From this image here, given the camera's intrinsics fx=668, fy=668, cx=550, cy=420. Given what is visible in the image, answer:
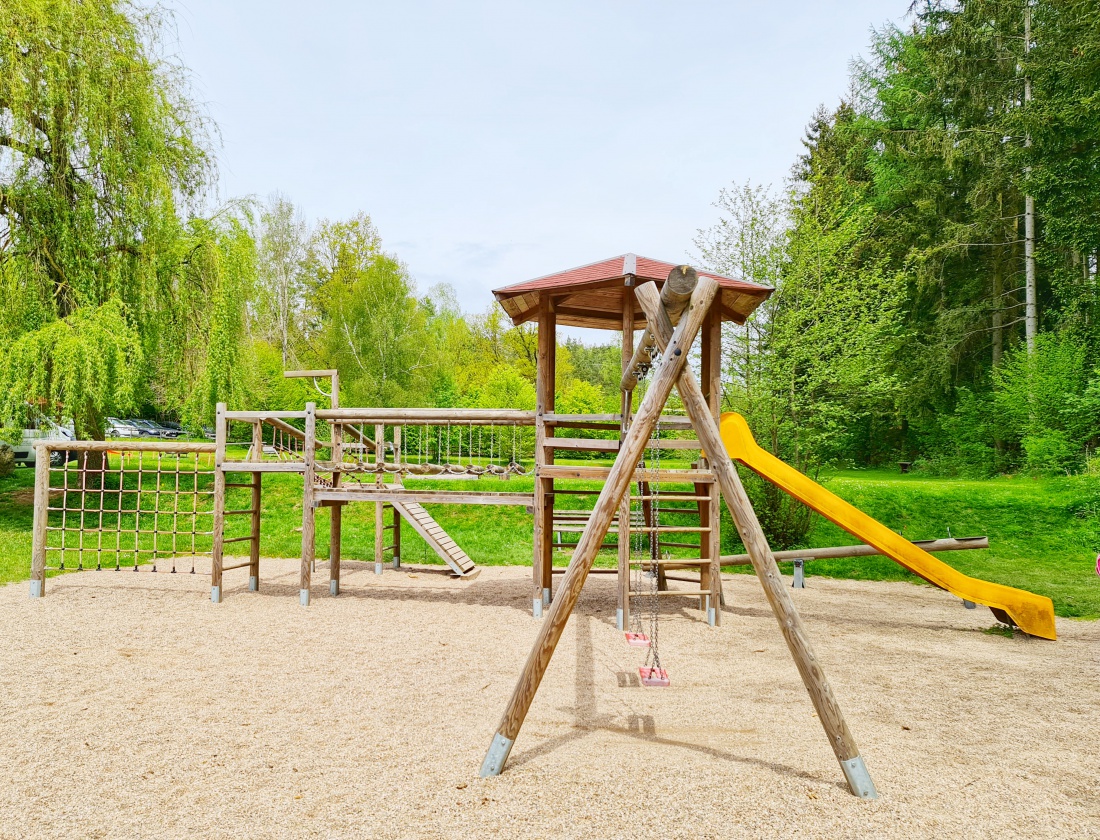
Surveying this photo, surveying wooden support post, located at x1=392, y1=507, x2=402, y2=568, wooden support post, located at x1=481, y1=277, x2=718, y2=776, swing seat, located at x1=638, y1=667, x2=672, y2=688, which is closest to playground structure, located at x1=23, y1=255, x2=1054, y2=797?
wooden support post, located at x1=481, y1=277, x2=718, y2=776

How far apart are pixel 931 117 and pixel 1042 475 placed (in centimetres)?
1164

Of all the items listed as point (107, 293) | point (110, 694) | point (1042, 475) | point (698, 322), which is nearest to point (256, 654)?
point (110, 694)

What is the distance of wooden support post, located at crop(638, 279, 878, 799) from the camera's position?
3.16 m

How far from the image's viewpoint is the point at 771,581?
344 centimetres

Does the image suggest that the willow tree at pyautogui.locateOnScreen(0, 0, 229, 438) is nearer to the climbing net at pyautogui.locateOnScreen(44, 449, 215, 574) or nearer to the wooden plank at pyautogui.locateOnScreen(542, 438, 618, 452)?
the climbing net at pyautogui.locateOnScreen(44, 449, 215, 574)

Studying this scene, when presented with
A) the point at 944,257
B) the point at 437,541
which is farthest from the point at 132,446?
the point at 944,257

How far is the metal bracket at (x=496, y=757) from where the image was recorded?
10.8ft

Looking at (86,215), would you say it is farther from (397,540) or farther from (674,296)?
(674,296)

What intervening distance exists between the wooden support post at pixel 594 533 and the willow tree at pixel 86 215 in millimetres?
9884

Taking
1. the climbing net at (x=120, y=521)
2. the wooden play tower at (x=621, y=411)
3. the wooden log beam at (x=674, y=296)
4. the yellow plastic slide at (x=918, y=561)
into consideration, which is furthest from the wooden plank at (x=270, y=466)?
the wooden log beam at (x=674, y=296)

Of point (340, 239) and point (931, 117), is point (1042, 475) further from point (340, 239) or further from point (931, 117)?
point (340, 239)

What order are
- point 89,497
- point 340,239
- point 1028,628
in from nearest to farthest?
point 1028,628, point 89,497, point 340,239

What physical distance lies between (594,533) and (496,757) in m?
1.20

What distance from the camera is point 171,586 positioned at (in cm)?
875
